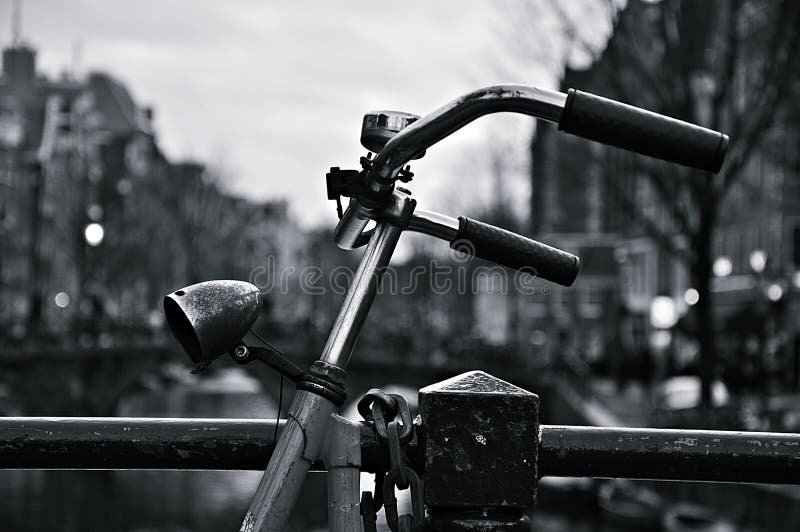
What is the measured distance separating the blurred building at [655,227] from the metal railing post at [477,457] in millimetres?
15714

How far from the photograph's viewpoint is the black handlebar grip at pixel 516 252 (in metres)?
2.25

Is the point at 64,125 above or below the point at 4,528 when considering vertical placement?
above

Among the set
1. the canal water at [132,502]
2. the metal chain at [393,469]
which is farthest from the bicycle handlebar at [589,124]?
the canal water at [132,502]

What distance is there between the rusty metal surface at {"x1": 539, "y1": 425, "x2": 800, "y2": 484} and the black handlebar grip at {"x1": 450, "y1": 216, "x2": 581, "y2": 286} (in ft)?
1.06

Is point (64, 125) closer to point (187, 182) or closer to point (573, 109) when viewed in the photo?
point (187, 182)

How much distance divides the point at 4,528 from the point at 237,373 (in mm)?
57798

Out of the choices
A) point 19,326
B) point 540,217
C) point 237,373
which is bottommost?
point 237,373

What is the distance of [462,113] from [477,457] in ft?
2.15

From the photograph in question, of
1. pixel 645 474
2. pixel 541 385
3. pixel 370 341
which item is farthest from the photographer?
pixel 370 341

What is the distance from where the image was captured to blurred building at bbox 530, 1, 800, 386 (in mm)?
18281

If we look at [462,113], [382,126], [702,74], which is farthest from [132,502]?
[462,113]

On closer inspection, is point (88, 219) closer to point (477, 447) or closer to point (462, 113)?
point (477, 447)

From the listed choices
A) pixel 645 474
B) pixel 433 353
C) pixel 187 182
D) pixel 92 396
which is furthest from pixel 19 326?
pixel 645 474

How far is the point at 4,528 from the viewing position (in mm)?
22500
